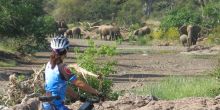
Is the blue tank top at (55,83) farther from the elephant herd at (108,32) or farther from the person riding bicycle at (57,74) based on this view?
the elephant herd at (108,32)

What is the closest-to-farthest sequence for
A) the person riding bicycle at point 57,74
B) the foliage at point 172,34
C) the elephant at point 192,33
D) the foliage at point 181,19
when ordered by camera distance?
the person riding bicycle at point 57,74, the elephant at point 192,33, the foliage at point 172,34, the foliage at point 181,19

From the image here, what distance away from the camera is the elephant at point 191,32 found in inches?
2189

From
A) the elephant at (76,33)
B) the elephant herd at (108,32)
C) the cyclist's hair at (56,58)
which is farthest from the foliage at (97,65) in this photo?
the elephant at (76,33)

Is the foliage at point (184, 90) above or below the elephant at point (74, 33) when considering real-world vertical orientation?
below

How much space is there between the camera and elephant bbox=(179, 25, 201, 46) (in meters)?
55.6

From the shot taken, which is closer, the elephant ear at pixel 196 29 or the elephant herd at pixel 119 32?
the elephant herd at pixel 119 32

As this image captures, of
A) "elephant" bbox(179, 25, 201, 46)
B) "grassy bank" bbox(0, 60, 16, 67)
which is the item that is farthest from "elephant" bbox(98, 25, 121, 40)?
"grassy bank" bbox(0, 60, 16, 67)

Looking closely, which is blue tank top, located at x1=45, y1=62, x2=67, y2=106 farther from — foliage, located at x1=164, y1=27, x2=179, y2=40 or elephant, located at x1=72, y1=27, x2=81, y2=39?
elephant, located at x1=72, y1=27, x2=81, y2=39

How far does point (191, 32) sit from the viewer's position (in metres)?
56.0

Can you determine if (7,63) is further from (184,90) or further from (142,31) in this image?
(142,31)

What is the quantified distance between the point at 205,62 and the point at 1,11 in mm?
13531

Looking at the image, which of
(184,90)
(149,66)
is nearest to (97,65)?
(184,90)

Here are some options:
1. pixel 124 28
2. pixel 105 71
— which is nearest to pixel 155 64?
pixel 105 71

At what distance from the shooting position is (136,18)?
86688 millimetres
